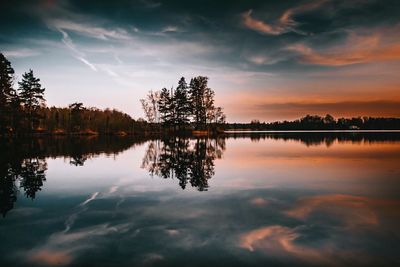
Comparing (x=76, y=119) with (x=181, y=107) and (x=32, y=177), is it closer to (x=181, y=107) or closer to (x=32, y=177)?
(x=181, y=107)

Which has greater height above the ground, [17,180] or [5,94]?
[5,94]

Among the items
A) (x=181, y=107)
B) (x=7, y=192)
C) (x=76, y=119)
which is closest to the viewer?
(x=7, y=192)

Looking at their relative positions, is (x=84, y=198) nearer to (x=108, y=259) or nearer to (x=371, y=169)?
(x=108, y=259)

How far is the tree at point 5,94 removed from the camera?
4922cm

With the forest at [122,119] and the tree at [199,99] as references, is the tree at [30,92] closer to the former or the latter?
the forest at [122,119]

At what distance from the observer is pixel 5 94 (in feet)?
179

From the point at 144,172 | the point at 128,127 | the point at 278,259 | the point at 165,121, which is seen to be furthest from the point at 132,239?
the point at 128,127

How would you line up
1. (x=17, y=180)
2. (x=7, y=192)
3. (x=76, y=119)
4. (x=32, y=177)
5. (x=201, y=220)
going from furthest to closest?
(x=76, y=119), (x=32, y=177), (x=17, y=180), (x=7, y=192), (x=201, y=220)

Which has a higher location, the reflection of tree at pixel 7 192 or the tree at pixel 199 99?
the tree at pixel 199 99

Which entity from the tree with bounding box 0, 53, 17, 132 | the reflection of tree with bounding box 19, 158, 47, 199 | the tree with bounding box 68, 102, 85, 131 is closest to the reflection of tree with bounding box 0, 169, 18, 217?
the reflection of tree with bounding box 19, 158, 47, 199

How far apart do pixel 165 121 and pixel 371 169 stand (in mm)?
65079

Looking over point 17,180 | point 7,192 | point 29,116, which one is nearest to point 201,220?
point 7,192

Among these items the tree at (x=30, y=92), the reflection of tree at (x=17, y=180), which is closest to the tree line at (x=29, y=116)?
the tree at (x=30, y=92)

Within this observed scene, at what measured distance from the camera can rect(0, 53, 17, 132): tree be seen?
49.2 metres
